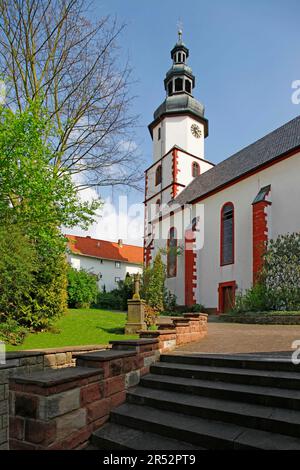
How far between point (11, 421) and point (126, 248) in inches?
1718

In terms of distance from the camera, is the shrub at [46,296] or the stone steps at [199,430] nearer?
the stone steps at [199,430]

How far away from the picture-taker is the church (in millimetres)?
16609

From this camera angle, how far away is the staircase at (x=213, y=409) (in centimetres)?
309

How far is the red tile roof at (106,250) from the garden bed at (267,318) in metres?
27.1

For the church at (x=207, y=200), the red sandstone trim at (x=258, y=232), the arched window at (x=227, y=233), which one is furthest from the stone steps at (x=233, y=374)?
the arched window at (x=227, y=233)

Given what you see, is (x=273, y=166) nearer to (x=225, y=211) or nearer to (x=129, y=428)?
(x=225, y=211)

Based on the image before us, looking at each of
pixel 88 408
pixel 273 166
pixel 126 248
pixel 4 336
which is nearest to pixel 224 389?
pixel 88 408

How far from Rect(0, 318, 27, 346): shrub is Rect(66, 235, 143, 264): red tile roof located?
2991cm

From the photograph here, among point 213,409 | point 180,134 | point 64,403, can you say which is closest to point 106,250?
point 180,134

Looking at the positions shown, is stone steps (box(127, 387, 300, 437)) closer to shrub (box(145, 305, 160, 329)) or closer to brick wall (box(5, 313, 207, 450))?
brick wall (box(5, 313, 207, 450))

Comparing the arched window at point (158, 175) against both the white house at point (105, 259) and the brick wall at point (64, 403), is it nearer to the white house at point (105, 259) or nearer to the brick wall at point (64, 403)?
the white house at point (105, 259)

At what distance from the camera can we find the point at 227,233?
20016 millimetres

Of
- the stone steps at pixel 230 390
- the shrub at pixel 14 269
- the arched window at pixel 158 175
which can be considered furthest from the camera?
the arched window at pixel 158 175

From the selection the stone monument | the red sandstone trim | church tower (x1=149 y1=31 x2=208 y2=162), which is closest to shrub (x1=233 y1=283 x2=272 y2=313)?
the red sandstone trim
